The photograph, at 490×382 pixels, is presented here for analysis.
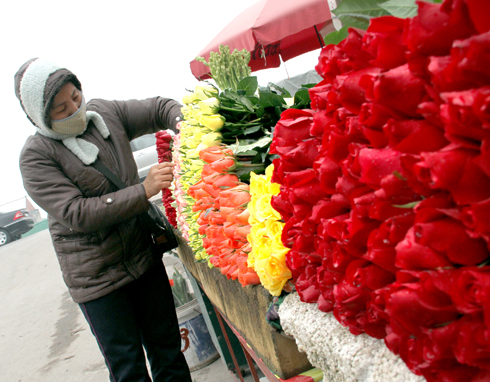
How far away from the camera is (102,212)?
76.1 inches

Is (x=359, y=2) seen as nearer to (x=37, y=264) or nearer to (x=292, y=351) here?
(x=292, y=351)

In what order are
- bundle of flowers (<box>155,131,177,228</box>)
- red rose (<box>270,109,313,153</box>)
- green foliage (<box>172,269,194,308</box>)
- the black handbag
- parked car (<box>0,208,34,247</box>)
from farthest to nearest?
parked car (<box>0,208,34,247</box>) < green foliage (<box>172,269,194,308</box>) < bundle of flowers (<box>155,131,177,228</box>) < the black handbag < red rose (<box>270,109,313,153</box>)

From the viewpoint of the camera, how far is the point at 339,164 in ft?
1.79

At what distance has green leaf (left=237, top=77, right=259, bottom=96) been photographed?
1394 millimetres

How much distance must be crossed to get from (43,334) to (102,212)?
4.42 metres

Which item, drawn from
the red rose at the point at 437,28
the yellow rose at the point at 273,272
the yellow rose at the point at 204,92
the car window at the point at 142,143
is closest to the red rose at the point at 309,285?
the yellow rose at the point at 273,272

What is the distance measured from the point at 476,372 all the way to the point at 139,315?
220 cm

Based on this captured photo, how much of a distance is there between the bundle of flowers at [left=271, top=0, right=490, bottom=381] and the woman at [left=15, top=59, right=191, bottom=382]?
1.64 meters

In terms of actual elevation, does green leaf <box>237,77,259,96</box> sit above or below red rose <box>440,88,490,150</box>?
below

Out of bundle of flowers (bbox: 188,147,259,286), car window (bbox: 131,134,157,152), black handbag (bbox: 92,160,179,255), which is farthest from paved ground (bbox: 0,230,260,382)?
car window (bbox: 131,134,157,152)

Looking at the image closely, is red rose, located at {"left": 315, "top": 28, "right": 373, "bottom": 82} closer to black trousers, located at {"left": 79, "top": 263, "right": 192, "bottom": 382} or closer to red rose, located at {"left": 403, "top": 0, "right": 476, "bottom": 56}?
red rose, located at {"left": 403, "top": 0, "right": 476, "bottom": 56}

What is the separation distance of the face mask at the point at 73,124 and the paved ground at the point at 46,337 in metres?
2.08

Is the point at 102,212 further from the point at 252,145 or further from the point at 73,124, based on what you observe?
the point at 252,145

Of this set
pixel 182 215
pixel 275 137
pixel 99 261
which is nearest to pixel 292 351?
pixel 275 137
